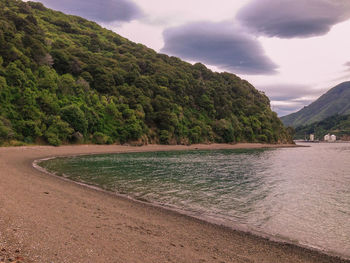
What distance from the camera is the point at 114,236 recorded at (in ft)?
25.9

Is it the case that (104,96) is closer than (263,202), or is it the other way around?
(263,202)

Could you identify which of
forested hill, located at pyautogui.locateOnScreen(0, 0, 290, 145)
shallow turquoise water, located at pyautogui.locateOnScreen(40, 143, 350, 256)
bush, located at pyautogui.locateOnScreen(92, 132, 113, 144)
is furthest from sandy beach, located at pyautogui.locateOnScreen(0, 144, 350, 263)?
bush, located at pyautogui.locateOnScreen(92, 132, 113, 144)

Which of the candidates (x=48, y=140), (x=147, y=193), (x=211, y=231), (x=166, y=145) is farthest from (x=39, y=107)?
(x=211, y=231)

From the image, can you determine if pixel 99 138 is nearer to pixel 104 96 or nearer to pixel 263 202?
pixel 104 96

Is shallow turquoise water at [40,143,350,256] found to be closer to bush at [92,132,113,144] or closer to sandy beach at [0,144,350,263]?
sandy beach at [0,144,350,263]

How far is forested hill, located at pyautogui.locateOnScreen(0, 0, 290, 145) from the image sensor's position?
5134 cm

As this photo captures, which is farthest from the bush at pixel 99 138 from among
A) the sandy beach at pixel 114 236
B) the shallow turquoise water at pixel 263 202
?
the sandy beach at pixel 114 236

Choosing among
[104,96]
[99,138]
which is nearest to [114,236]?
[99,138]

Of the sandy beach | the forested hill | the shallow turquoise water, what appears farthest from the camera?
the forested hill

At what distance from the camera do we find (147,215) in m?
11.2

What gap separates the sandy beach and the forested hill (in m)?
37.8

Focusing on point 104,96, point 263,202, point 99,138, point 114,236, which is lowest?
point 263,202

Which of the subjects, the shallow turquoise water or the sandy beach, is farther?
the shallow turquoise water

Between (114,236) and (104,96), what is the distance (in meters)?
69.9
